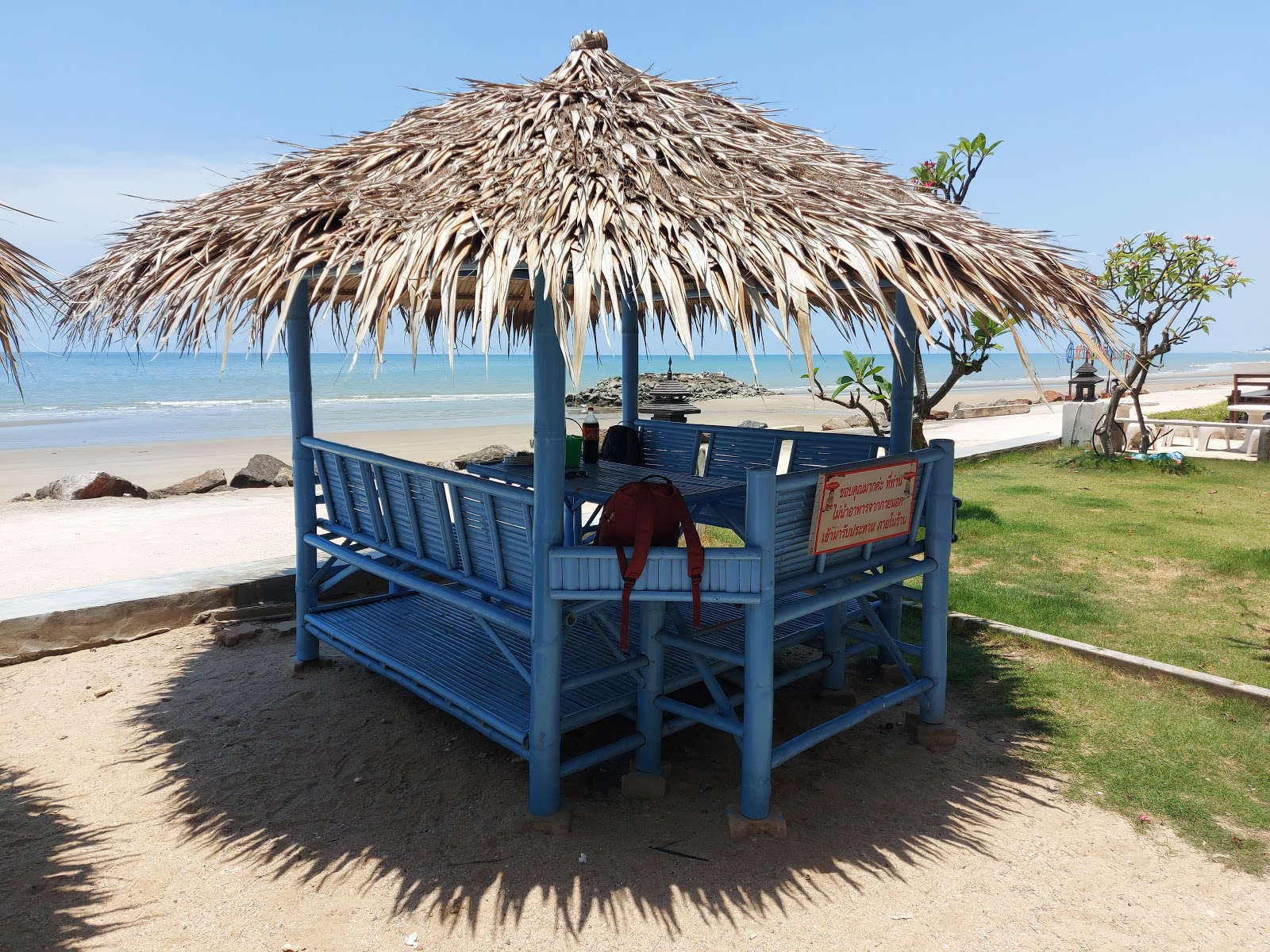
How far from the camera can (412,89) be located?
464 cm

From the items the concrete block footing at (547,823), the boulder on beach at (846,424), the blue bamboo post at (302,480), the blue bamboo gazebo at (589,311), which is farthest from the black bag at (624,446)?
the boulder on beach at (846,424)

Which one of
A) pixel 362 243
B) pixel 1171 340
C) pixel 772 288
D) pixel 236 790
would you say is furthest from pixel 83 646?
pixel 1171 340

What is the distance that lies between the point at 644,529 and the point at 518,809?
137 centimetres

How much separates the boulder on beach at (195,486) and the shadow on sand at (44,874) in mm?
9289

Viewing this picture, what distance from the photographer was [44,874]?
3.14 metres

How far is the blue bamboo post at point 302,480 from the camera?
15.9 ft

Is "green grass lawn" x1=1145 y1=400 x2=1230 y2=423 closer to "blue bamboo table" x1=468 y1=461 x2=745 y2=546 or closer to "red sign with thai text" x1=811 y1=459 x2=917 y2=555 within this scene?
"blue bamboo table" x1=468 y1=461 x2=745 y2=546

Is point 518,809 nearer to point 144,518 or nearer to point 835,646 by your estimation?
point 835,646

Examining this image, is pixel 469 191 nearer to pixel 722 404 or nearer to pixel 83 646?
pixel 83 646

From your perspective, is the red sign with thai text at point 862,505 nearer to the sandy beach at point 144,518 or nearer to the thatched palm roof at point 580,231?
the thatched palm roof at point 580,231

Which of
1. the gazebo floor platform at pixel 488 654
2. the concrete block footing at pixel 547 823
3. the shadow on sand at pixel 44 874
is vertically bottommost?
the shadow on sand at pixel 44 874

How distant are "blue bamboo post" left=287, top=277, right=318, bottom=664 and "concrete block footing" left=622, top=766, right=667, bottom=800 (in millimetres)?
2402

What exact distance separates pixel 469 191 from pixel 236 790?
9.19 feet

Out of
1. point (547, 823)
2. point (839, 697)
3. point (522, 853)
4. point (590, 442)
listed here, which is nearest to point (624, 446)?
point (590, 442)
